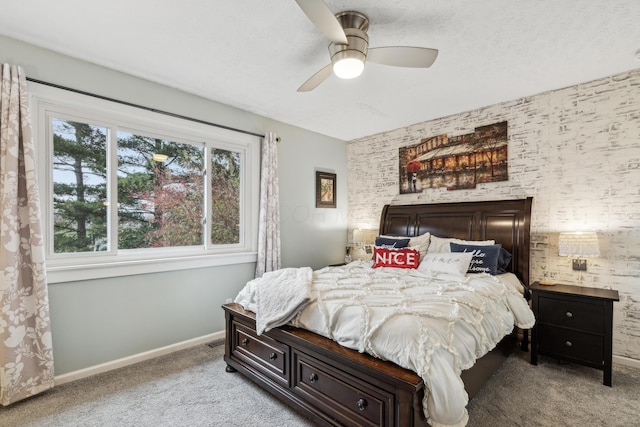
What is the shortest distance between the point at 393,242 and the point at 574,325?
1.81 m

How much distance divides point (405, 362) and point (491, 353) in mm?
1262

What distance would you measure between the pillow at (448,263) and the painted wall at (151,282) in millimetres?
1813

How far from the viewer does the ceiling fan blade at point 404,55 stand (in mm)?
1951

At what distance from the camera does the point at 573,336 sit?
8.39 ft

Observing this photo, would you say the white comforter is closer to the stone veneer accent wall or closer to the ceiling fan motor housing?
the stone veneer accent wall

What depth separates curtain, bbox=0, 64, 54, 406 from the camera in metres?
2.12

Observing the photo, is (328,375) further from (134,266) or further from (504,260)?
(504,260)

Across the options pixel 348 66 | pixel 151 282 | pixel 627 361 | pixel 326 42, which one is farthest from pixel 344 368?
pixel 627 361

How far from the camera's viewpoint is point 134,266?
2.79 meters

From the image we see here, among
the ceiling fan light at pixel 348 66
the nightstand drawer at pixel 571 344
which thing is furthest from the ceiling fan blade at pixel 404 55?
the nightstand drawer at pixel 571 344

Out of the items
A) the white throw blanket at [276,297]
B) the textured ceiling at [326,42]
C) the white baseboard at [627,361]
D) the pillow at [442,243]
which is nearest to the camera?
the textured ceiling at [326,42]

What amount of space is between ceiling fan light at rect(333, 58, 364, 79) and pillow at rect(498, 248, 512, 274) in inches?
93.5

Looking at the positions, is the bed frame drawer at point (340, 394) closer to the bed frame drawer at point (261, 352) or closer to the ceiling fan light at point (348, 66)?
the bed frame drawer at point (261, 352)

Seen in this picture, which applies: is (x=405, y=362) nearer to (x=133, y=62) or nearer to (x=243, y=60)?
(x=243, y=60)
